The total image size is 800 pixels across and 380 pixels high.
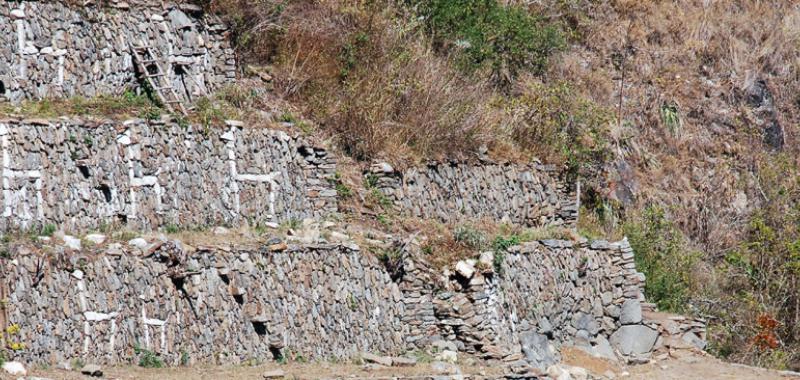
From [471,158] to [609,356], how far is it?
5.28 m

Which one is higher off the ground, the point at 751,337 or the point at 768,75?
the point at 768,75

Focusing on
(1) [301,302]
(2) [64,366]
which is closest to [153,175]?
(1) [301,302]

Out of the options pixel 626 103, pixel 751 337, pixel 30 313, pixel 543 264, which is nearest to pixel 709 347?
pixel 751 337

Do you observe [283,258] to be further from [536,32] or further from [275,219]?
[536,32]

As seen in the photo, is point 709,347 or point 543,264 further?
point 709,347

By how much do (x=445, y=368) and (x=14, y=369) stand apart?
326 inches

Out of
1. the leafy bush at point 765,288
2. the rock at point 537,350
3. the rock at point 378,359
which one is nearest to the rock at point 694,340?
the leafy bush at point 765,288

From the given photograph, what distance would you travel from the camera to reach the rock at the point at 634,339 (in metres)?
30.8

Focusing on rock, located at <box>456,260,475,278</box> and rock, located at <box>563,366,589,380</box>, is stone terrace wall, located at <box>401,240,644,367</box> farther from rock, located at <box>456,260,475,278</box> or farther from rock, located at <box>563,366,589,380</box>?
rock, located at <box>563,366,589,380</box>

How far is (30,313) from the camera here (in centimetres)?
2038

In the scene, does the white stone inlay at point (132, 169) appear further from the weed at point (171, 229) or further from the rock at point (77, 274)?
the rock at point (77, 274)

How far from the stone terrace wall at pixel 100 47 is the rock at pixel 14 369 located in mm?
6443

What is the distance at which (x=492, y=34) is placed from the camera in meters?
38.3

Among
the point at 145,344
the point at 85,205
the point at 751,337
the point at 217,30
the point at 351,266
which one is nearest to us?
the point at 145,344
